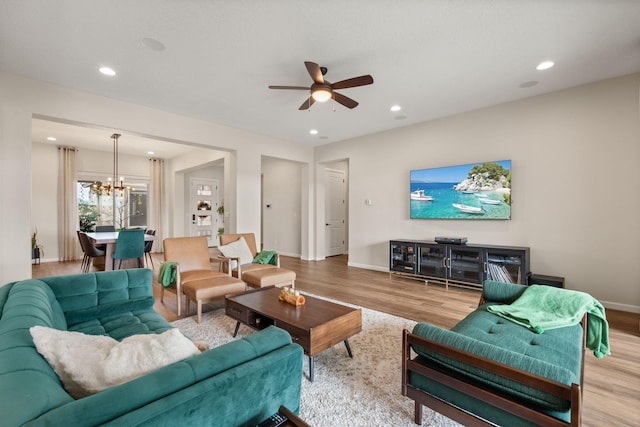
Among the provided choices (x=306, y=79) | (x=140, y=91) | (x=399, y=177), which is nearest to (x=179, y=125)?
(x=140, y=91)

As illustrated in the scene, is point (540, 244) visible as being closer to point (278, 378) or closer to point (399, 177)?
point (399, 177)

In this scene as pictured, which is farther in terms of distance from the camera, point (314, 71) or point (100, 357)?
point (314, 71)

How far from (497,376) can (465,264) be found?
3.39m

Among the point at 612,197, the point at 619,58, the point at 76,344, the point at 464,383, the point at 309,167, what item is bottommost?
the point at 464,383

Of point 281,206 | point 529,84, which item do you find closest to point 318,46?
point 529,84

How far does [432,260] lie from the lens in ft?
15.4

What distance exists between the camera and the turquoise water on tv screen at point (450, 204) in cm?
427

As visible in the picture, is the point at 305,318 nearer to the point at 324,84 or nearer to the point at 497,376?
the point at 497,376

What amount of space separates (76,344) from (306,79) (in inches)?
131

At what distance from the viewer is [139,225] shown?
27.1 feet

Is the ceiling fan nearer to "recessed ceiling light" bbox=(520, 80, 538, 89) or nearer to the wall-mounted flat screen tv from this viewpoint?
"recessed ceiling light" bbox=(520, 80, 538, 89)

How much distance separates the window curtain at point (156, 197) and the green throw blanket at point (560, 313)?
28.4 ft

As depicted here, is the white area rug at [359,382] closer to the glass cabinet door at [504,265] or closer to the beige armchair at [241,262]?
the beige armchair at [241,262]

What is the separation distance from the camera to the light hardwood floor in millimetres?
1811
